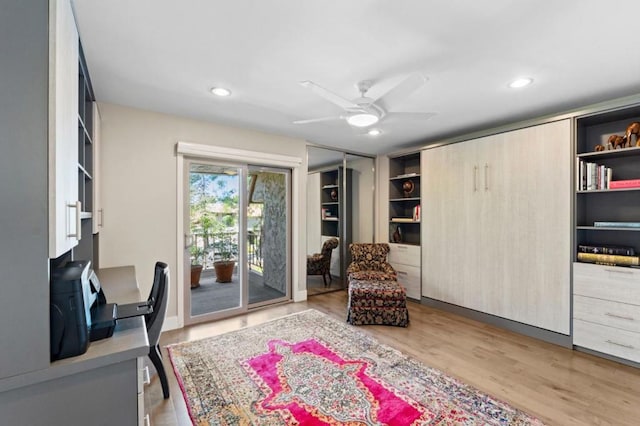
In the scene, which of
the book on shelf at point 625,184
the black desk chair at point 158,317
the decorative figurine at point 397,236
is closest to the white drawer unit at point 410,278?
the decorative figurine at point 397,236

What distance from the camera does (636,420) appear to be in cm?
194

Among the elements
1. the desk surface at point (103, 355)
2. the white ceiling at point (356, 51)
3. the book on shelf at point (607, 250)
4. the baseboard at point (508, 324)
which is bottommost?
the baseboard at point (508, 324)

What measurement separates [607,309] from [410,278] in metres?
2.24

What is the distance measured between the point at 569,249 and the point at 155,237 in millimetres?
4396

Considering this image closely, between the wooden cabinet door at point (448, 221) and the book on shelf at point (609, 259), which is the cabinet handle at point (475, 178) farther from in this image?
the book on shelf at point (609, 259)

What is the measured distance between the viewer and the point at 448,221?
4.08m

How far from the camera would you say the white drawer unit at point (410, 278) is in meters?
4.48

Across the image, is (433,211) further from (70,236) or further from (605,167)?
(70,236)

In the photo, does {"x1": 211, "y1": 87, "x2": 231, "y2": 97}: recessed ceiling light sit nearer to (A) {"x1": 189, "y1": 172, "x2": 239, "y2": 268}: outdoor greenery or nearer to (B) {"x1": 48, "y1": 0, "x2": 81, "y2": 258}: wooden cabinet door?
(A) {"x1": 189, "y1": 172, "x2": 239, "y2": 268}: outdoor greenery

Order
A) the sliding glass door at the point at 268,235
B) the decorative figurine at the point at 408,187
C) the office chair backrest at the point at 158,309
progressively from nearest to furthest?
the office chair backrest at the point at 158,309
the sliding glass door at the point at 268,235
the decorative figurine at the point at 408,187

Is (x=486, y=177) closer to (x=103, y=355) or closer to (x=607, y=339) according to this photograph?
(x=607, y=339)

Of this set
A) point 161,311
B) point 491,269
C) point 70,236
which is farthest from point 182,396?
point 491,269

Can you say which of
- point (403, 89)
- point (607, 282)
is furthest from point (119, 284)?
point (607, 282)

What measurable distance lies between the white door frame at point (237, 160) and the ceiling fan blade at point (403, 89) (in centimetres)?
183
